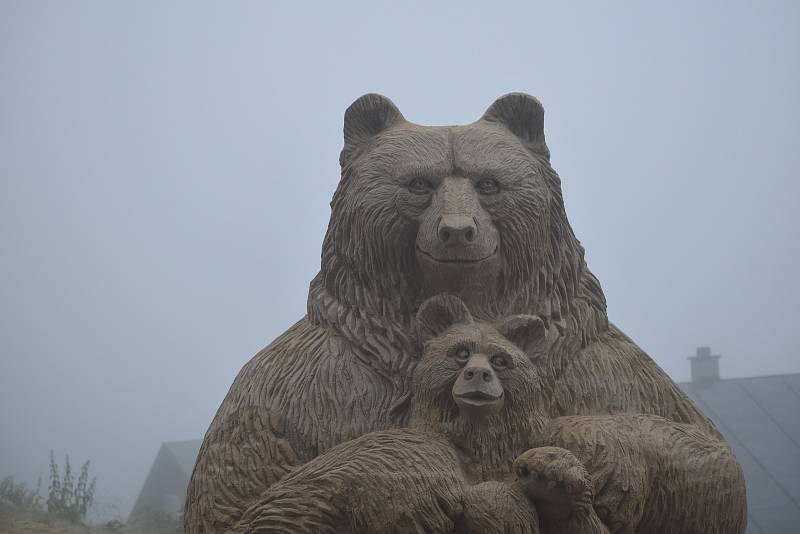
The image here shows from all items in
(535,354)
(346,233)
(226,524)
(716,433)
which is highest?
(346,233)

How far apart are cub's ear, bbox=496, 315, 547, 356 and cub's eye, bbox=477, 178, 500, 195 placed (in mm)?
507

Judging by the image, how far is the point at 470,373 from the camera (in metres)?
3.54

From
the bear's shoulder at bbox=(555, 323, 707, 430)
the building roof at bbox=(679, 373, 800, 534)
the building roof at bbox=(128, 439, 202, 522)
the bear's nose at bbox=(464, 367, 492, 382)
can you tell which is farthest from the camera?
the building roof at bbox=(128, 439, 202, 522)

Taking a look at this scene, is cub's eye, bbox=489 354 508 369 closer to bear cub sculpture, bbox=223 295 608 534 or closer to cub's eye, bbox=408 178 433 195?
bear cub sculpture, bbox=223 295 608 534

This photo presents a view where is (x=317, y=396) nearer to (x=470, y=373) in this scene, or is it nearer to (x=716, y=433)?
(x=470, y=373)

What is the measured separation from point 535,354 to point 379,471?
78cm

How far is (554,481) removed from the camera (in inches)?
135

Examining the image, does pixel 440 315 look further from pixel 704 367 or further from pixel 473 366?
pixel 704 367

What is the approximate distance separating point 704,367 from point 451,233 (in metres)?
5.01

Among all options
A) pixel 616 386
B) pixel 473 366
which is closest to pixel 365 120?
pixel 473 366

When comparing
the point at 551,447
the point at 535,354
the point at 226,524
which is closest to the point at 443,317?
the point at 535,354

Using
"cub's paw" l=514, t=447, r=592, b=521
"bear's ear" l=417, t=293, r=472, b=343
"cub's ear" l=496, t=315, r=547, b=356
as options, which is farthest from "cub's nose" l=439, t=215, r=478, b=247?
"cub's paw" l=514, t=447, r=592, b=521

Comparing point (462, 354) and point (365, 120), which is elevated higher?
point (365, 120)

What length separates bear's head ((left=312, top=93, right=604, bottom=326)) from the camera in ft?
12.8
